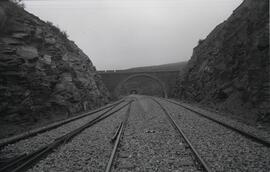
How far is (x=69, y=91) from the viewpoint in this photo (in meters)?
15.1

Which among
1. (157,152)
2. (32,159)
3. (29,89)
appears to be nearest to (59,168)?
(32,159)

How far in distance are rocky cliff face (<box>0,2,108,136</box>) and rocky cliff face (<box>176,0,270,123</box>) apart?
35.8ft

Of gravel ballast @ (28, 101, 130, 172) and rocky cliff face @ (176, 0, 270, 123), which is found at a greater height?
rocky cliff face @ (176, 0, 270, 123)

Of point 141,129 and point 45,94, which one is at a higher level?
point 45,94

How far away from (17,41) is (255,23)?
1618cm

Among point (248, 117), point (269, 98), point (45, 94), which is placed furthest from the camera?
point (45, 94)

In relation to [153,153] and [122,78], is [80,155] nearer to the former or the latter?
[153,153]

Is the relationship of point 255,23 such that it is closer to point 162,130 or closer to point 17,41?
point 162,130

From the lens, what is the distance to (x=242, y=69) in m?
13.4

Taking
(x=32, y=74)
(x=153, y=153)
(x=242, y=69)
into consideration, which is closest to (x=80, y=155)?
(x=153, y=153)

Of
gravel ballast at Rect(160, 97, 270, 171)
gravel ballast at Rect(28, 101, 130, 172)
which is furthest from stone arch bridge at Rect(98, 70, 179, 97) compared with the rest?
gravel ballast at Rect(28, 101, 130, 172)

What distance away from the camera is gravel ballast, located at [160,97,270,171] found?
13.8 feet

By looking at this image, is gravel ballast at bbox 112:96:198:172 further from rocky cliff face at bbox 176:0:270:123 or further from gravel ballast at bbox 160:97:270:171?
rocky cliff face at bbox 176:0:270:123

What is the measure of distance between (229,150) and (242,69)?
32.7ft
